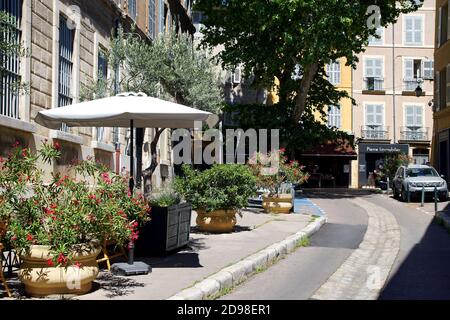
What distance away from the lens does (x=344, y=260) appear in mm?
9555

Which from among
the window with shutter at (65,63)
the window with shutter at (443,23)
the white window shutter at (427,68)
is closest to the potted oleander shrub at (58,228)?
the window with shutter at (65,63)

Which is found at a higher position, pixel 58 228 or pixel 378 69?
pixel 378 69

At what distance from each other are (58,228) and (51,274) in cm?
49

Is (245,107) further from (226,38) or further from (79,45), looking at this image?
(79,45)

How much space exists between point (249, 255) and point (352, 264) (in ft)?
5.77

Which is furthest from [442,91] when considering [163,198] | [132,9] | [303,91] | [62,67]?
[163,198]

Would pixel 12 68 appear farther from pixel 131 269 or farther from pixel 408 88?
pixel 408 88

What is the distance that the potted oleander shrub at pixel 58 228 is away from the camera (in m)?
5.64

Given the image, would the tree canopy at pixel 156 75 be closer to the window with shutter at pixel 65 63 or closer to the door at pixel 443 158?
the window with shutter at pixel 65 63

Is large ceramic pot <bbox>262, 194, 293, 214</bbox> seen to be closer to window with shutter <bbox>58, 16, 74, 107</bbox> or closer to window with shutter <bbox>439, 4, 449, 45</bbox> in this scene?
window with shutter <bbox>58, 16, 74, 107</bbox>

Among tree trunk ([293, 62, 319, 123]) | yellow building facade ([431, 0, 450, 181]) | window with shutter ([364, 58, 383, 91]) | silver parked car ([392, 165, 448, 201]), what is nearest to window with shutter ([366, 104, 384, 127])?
window with shutter ([364, 58, 383, 91])

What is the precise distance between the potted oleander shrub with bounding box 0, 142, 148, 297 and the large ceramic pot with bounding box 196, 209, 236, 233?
5304 millimetres

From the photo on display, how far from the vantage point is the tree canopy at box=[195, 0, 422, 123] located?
2308 centimetres

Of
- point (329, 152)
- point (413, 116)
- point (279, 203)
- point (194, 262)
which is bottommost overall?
point (194, 262)
